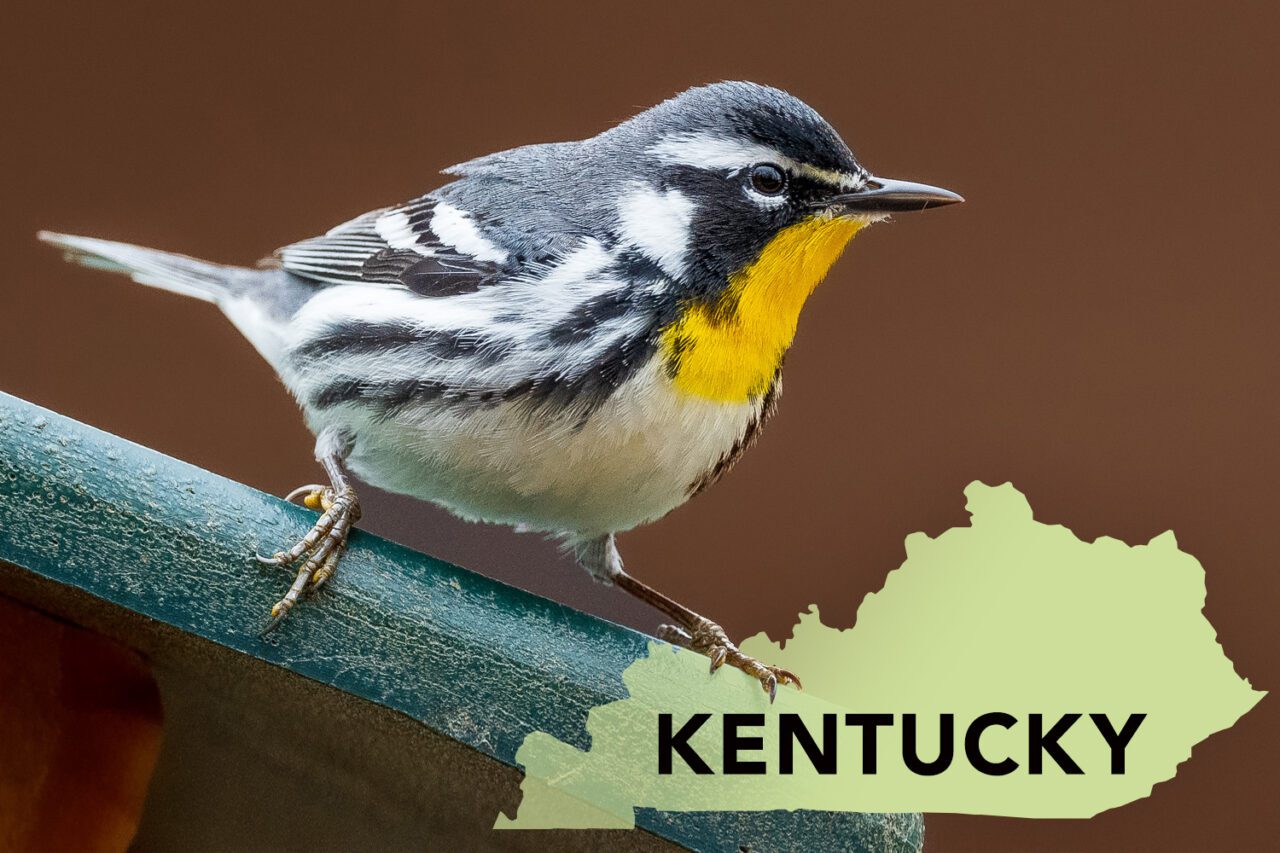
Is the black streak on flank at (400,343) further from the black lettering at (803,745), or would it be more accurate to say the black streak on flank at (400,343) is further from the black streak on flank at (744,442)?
the black lettering at (803,745)

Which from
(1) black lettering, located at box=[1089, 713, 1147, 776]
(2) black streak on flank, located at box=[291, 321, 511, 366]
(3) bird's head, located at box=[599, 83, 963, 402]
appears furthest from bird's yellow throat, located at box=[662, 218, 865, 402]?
(1) black lettering, located at box=[1089, 713, 1147, 776]

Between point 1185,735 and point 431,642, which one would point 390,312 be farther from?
point 1185,735

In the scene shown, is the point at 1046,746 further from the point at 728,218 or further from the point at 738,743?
the point at 728,218

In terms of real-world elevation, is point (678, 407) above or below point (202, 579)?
above

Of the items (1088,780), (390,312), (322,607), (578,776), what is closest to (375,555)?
(322,607)

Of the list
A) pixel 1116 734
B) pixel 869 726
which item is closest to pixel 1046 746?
pixel 1116 734

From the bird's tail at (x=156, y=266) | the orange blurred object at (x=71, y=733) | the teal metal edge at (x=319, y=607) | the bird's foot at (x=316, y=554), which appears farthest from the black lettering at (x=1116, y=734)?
the bird's tail at (x=156, y=266)
